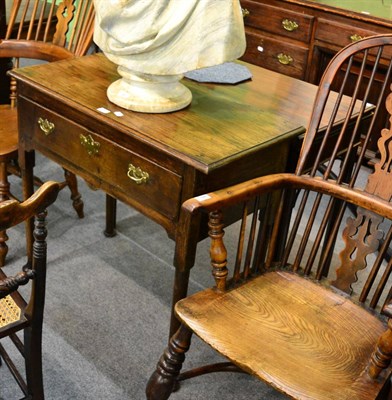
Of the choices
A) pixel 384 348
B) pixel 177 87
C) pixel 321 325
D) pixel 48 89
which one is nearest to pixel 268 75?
pixel 177 87

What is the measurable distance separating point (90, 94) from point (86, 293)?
0.84 metres

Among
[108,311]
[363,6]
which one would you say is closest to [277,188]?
[108,311]

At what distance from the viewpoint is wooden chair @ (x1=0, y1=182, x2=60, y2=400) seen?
1231mm

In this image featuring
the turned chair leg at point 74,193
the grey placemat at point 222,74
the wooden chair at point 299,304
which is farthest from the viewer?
the turned chair leg at point 74,193

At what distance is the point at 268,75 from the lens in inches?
84.4

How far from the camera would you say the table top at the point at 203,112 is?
1.61 metres

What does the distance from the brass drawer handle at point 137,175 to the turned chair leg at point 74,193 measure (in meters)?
1.00

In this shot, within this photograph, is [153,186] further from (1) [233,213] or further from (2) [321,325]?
(2) [321,325]

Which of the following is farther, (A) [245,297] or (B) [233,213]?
(B) [233,213]

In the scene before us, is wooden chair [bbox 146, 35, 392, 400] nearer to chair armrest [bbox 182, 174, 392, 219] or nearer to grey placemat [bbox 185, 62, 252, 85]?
chair armrest [bbox 182, 174, 392, 219]

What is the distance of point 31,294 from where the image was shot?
1433 mm

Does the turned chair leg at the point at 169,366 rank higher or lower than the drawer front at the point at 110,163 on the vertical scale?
lower

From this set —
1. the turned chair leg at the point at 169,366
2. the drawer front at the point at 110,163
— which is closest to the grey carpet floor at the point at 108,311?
the turned chair leg at the point at 169,366

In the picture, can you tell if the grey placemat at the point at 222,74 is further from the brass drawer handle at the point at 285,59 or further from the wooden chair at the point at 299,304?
the brass drawer handle at the point at 285,59
